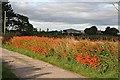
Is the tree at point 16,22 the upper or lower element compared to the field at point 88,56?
upper

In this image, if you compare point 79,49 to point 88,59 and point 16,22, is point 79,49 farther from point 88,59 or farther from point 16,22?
point 16,22

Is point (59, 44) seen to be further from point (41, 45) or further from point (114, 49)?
point (114, 49)

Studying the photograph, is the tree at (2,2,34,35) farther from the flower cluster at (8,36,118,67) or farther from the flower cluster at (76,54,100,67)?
the flower cluster at (76,54,100,67)

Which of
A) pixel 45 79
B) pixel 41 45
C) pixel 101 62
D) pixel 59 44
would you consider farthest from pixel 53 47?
pixel 45 79

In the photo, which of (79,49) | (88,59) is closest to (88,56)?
(88,59)

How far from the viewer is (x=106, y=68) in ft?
38.8

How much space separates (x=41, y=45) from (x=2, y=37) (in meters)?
17.7

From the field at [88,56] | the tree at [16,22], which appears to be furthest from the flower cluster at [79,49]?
the tree at [16,22]

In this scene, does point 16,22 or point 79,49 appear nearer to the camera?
point 79,49

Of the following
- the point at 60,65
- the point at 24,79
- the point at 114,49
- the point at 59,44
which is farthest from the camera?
the point at 59,44

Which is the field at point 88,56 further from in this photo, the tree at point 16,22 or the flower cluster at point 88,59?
the tree at point 16,22

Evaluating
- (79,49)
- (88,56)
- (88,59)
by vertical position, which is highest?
(79,49)

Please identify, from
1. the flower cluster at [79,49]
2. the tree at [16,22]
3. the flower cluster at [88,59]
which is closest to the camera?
the flower cluster at [79,49]

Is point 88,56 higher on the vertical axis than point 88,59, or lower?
higher
